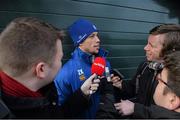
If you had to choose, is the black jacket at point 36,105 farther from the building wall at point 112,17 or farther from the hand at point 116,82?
the hand at point 116,82

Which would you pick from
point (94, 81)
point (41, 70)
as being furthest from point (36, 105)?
point (94, 81)

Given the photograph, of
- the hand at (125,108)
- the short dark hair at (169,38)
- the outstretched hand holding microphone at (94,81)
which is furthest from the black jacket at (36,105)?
the short dark hair at (169,38)

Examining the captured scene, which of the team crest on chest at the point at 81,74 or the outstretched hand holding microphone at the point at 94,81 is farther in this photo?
the team crest on chest at the point at 81,74

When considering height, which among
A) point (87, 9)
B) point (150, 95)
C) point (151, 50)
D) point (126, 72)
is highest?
point (87, 9)

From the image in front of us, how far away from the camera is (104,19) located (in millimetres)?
4984

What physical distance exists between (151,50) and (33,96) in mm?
2248

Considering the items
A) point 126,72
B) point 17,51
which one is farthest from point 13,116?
point 126,72

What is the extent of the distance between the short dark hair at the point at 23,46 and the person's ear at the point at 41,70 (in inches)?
0.9

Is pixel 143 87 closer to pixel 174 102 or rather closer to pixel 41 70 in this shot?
pixel 174 102

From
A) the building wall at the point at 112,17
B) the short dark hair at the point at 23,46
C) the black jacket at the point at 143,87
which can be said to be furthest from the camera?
the building wall at the point at 112,17

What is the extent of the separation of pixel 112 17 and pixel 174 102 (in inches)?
133

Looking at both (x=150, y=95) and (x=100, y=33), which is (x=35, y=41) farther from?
(x=100, y=33)

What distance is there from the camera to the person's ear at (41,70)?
5.36 feet

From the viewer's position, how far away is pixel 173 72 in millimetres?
1997
